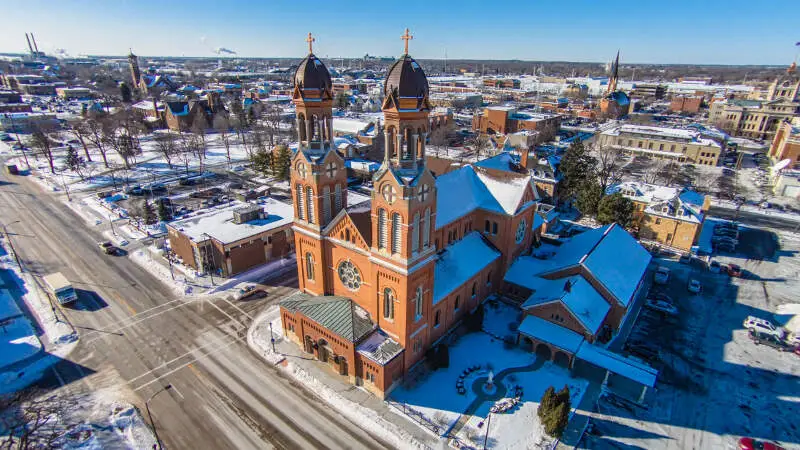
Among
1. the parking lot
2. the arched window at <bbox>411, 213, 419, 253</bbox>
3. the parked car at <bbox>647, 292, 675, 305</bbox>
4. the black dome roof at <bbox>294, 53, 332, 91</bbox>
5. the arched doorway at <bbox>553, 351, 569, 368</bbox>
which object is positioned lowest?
the parking lot

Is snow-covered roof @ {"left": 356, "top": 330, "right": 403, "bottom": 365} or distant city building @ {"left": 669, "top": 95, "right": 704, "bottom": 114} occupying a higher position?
distant city building @ {"left": 669, "top": 95, "right": 704, "bottom": 114}

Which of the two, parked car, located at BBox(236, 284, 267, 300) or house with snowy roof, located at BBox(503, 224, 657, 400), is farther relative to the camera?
parked car, located at BBox(236, 284, 267, 300)

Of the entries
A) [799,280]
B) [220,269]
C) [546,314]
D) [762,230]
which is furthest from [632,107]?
[220,269]

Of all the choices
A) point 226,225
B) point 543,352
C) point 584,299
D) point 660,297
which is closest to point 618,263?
point 660,297

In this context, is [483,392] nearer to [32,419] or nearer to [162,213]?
[32,419]

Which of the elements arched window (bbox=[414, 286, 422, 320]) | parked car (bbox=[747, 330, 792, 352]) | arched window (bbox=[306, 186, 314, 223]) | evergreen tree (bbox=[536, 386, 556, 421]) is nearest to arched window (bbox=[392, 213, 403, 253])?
arched window (bbox=[414, 286, 422, 320])

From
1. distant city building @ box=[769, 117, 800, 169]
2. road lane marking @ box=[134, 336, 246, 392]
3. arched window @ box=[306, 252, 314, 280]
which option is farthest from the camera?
distant city building @ box=[769, 117, 800, 169]

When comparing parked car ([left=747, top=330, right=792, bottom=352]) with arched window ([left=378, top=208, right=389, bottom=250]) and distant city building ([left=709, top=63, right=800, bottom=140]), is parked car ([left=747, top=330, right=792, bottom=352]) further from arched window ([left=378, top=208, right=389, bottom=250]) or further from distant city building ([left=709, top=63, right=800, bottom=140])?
distant city building ([left=709, top=63, right=800, bottom=140])
